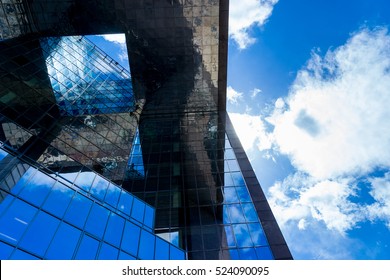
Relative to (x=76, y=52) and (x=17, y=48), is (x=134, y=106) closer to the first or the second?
(x=76, y=52)

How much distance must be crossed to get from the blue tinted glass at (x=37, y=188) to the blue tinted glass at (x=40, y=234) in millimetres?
1077

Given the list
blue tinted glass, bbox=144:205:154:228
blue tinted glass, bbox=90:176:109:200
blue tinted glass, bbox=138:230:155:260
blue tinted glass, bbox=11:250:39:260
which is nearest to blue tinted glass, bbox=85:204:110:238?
blue tinted glass, bbox=90:176:109:200

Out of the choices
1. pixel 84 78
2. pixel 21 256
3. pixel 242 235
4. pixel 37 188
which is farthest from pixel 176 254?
pixel 84 78

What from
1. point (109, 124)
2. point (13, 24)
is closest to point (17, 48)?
point (13, 24)

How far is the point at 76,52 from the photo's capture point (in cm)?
3353

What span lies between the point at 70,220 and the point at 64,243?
1.73m

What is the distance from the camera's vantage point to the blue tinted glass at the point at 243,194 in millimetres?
21672

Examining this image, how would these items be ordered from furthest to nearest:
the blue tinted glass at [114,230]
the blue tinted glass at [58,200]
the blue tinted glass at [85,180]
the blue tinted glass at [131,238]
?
the blue tinted glass at [85,180] → the blue tinted glass at [131,238] → the blue tinted glass at [114,230] → the blue tinted glass at [58,200]

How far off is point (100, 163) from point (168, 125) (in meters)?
12.4

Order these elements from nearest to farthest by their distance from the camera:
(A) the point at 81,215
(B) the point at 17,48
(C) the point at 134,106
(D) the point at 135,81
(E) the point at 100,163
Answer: (A) the point at 81,215 < (E) the point at 100,163 < (B) the point at 17,48 < (D) the point at 135,81 < (C) the point at 134,106

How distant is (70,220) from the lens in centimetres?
1598

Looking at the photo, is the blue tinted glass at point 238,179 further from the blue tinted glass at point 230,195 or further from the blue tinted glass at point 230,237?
the blue tinted glass at point 230,237

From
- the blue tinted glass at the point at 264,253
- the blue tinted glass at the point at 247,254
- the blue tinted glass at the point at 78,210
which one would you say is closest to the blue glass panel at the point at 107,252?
the blue tinted glass at the point at 78,210

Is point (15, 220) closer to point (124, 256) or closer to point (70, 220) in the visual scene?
point (70, 220)
